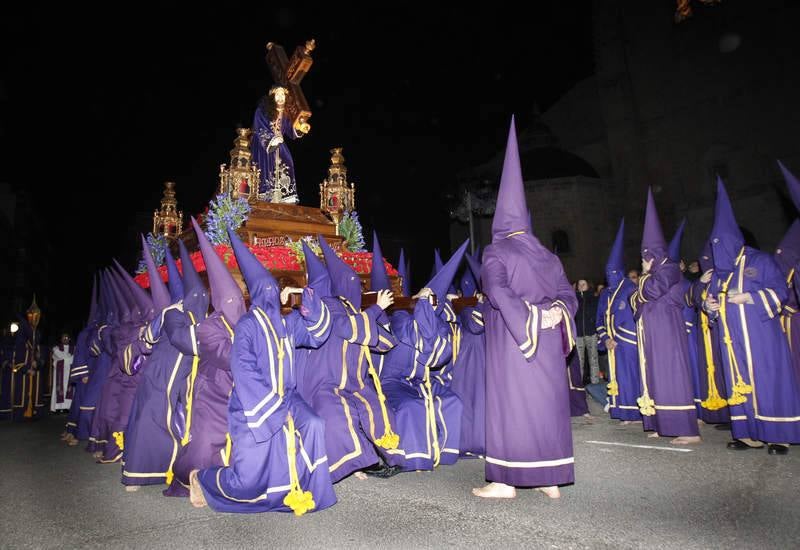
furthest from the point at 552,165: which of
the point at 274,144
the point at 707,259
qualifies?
the point at 707,259

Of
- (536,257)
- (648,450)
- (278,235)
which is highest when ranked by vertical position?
(278,235)

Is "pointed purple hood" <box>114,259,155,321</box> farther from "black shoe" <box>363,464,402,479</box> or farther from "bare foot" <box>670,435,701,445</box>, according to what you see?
"bare foot" <box>670,435,701,445</box>

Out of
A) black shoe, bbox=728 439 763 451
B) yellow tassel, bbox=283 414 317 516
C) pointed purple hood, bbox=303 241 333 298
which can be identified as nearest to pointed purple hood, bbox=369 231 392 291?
pointed purple hood, bbox=303 241 333 298

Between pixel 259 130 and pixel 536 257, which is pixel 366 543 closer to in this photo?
pixel 536 257

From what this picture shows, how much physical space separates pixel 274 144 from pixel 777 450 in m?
7.95

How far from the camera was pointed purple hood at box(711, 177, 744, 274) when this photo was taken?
5352mm

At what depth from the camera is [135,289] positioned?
5.71 meters

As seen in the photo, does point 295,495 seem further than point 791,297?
No

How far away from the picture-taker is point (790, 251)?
5531mm

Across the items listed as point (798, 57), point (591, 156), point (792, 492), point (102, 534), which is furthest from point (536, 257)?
point (591, 156)

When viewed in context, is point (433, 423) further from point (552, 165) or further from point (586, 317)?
point (552, 165)

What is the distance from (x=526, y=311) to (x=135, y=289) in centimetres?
431

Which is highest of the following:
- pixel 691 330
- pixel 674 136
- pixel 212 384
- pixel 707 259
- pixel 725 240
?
pixel 674 136

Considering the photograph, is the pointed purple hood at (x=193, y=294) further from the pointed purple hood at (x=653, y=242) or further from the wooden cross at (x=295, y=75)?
the wooden cross at (x=295, y=75)
